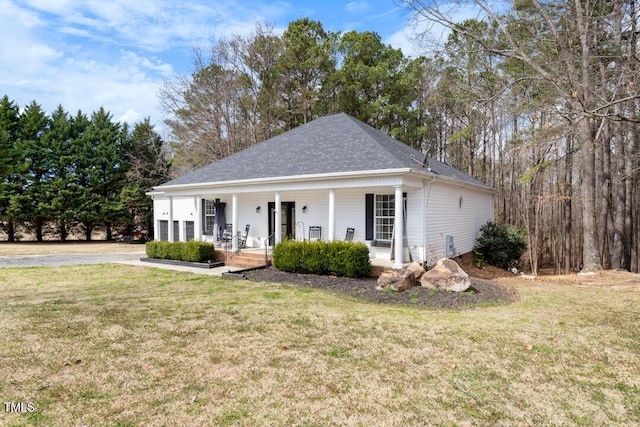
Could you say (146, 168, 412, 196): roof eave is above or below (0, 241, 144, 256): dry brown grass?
above

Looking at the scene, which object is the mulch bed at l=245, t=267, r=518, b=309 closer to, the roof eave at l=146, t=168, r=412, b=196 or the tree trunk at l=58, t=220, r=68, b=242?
the roof eave at l=146, t=168, r=412, b=196

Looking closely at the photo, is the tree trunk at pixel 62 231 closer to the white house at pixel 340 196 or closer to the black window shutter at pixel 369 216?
the white house at pixel 340 196

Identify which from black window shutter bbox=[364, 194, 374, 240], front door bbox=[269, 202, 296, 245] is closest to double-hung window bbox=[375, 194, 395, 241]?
black window shutter bbox=[364, 194, 374, 240]

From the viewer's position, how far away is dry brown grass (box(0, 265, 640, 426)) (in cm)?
281

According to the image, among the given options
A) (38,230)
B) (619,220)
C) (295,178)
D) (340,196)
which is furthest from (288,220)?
(38,230)

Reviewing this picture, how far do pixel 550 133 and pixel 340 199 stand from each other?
6950 mm

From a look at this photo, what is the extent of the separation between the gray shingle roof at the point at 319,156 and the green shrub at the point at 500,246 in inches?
111

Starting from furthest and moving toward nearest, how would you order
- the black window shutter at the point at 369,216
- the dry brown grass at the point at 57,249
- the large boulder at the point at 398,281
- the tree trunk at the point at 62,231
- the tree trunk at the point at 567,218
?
the tree trunk at the point at 62,231
the dry brown grass at the point at 57,249
the tree trunk at the point at 567,218
the black window shutter at the point at 369,216
the large boulder at the point at 398,281

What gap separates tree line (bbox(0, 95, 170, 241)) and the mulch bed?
19.0 meters

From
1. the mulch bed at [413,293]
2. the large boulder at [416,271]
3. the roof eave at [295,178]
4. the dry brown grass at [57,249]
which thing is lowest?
the mulch bed at [413,293]

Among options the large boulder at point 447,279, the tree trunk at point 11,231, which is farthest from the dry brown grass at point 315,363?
the tree trunk at point 11,231

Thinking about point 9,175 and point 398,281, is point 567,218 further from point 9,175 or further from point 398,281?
point 9,175

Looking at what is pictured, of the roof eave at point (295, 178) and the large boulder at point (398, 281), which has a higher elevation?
the roof eave at point (295, 178)

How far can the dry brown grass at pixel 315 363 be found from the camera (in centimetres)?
281
